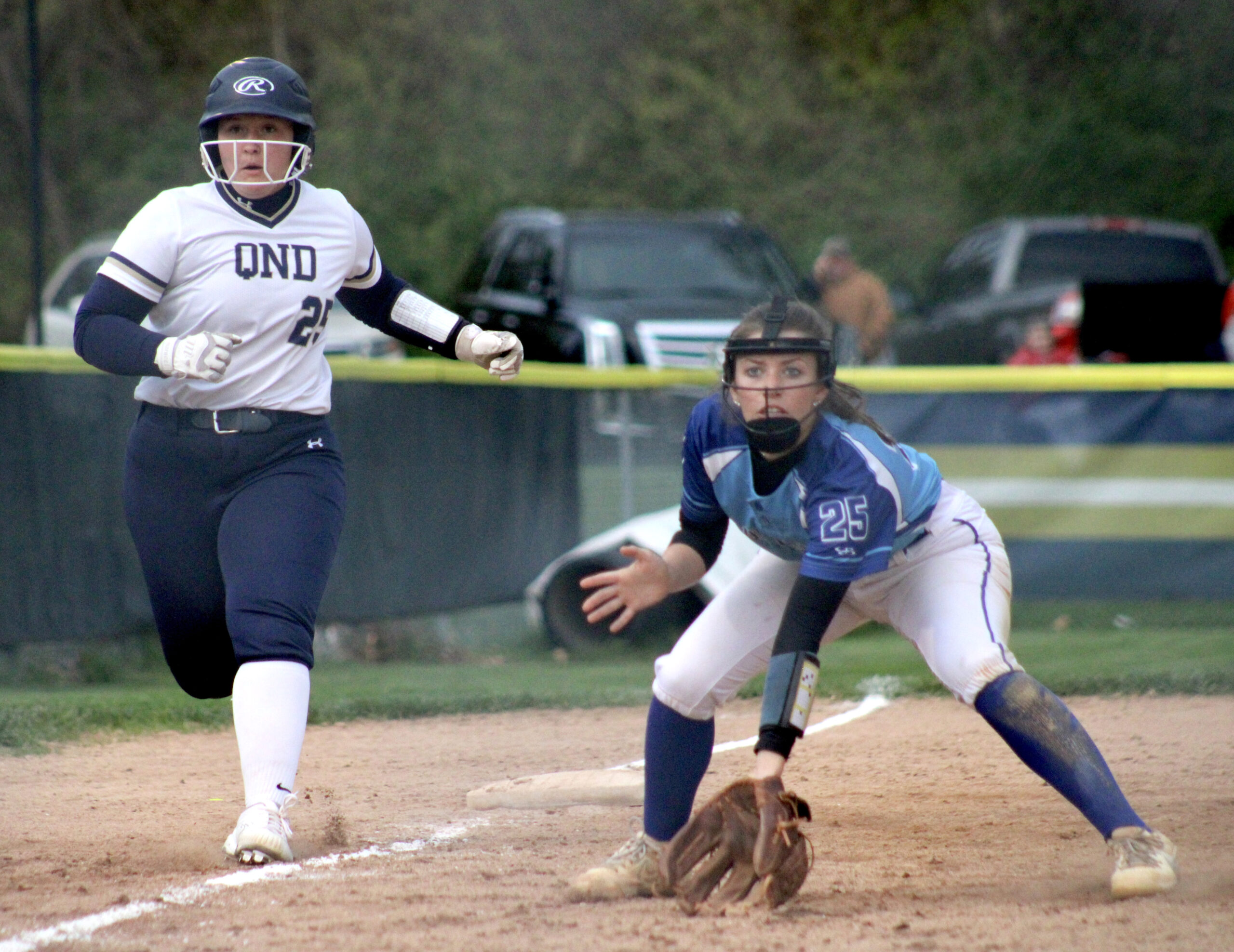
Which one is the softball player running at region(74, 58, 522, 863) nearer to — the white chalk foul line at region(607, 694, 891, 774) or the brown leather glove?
the brown leather glove

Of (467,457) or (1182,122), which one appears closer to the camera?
(467,457)

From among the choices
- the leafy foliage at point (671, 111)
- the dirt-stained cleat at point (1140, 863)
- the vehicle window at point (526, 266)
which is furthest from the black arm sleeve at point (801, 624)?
the leafy foliage at point (671, 111)

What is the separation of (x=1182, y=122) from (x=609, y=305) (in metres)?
11.5

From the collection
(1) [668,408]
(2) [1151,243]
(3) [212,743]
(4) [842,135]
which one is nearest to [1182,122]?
(4) [842,135]

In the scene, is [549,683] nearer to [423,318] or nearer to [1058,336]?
[423,318]

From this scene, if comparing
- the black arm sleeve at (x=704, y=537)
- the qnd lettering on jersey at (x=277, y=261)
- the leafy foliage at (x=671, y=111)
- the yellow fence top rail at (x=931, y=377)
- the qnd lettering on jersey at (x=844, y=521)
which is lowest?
the black arm sleeve at (x=704, y=537)

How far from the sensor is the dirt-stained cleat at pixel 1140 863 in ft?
11.8

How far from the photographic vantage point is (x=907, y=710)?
6574 mm

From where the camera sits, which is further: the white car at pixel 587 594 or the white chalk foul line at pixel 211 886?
the white car at pixel 587 594

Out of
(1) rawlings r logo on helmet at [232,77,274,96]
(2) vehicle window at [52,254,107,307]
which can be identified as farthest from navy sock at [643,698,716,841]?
(2) vehicle window at [52,254,107,307]

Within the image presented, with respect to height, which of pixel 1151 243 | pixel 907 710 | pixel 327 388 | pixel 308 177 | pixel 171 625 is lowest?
pixel 907 710

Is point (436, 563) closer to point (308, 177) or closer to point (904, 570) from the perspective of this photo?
point (904, 570)

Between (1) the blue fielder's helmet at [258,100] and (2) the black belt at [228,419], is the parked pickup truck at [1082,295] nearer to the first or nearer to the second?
(1) the blue fielder's helmet at [258,100]

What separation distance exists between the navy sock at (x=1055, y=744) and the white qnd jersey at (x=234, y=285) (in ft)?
6.48
